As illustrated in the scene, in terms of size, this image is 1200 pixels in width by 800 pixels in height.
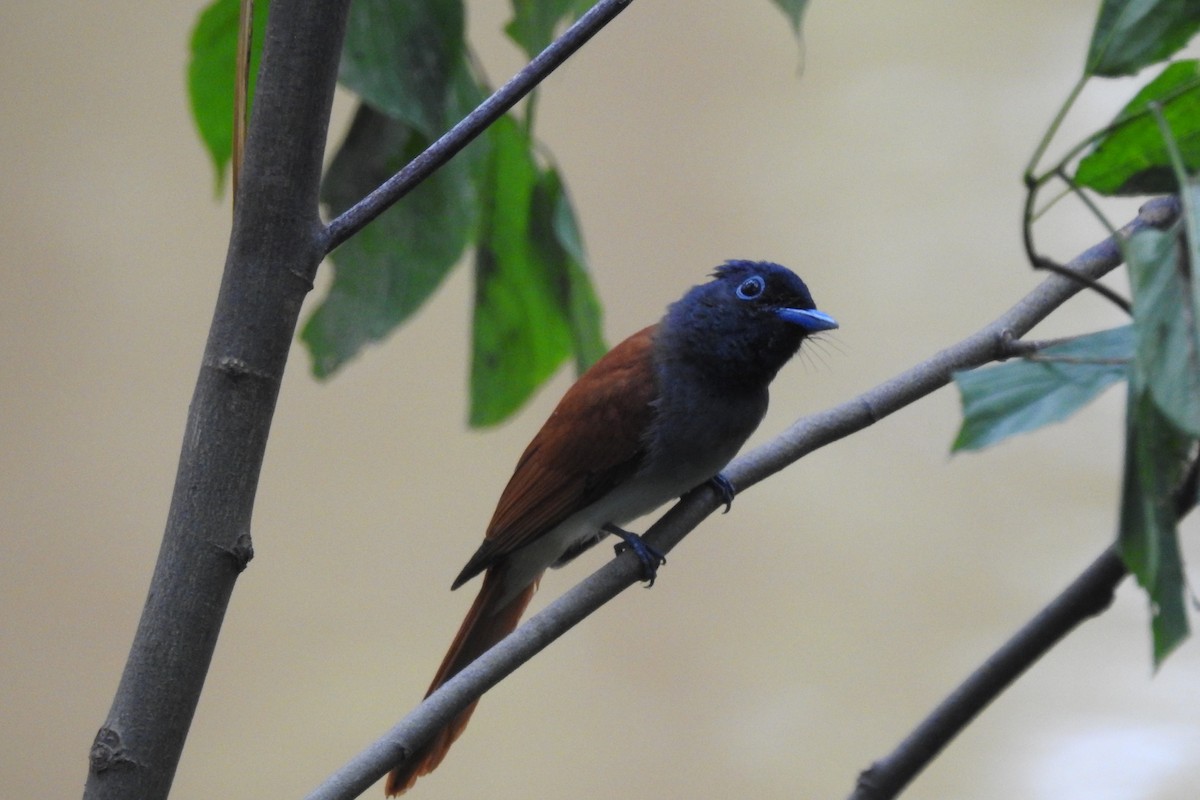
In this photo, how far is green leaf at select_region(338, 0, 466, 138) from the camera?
3.93 ft

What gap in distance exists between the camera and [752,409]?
1.46 metres

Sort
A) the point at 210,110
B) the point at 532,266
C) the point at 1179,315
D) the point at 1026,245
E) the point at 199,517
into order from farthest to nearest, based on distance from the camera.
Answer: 1. the point at 532,266
2. the point at 210,110
3. the point at 199,517
4. the point at 1026,245
5. the point at 1179,315

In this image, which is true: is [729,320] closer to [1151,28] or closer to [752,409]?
[752,409]

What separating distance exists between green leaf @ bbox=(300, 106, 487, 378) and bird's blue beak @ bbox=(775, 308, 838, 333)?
39 cm

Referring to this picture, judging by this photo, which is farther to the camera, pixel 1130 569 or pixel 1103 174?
pixel 1103 174

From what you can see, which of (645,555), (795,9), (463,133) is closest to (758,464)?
(645,555)

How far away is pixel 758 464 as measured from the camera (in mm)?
945

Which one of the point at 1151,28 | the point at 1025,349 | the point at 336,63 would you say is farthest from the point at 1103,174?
the point at 336,63

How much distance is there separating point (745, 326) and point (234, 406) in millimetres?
820

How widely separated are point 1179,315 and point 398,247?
1.01m

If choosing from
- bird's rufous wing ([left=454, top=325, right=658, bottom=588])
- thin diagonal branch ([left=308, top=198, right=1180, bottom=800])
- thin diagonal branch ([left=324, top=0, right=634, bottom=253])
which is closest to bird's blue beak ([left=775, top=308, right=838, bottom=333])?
bird's rufous wing ([left=454, top=325, right=658, bottom=588])

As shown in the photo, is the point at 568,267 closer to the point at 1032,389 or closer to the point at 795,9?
the point at 795,9

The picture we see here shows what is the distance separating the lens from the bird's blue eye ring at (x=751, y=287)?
4.76ft

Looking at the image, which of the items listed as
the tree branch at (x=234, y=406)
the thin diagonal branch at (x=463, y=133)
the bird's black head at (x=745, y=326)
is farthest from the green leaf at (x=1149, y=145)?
the bird's black head at (x=745, y=326)
